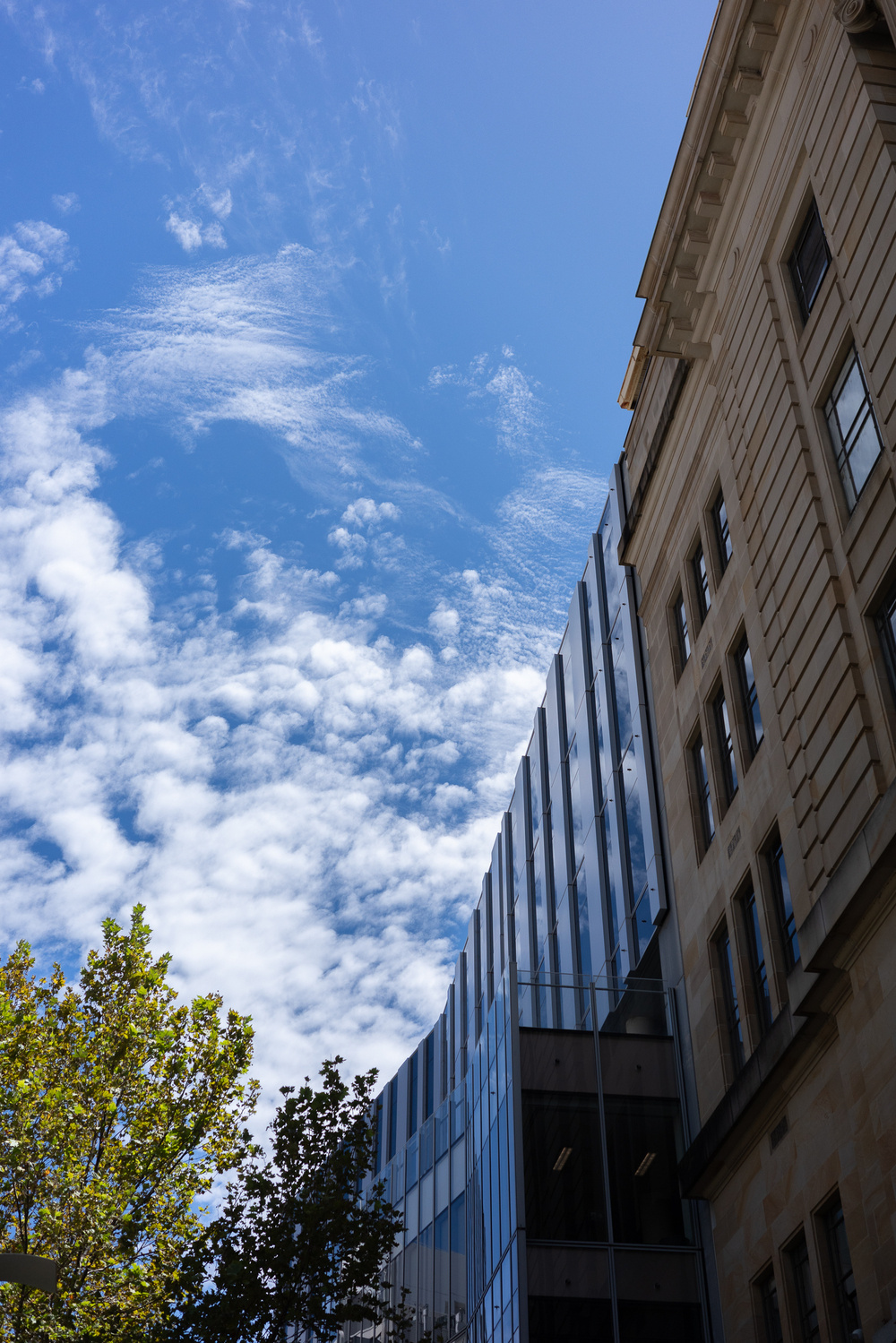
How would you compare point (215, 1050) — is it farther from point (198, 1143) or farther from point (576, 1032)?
point (576, 1032)

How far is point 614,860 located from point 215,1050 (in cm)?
983

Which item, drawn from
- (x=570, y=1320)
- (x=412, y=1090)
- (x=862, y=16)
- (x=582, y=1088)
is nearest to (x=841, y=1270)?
(x=570, y=1320)

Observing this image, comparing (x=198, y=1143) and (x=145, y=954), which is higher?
(x=145, y=954)

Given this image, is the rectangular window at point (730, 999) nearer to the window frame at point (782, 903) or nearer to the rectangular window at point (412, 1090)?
the window frame at point (782, 903)

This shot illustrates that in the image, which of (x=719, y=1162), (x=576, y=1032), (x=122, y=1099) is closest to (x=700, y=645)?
(x=576, y=1032)

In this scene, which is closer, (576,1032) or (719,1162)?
(719,1162)

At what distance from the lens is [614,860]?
27.7 meters

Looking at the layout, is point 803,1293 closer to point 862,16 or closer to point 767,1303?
point 767,1303

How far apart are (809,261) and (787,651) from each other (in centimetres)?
674

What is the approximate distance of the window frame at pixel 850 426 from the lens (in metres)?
17.2

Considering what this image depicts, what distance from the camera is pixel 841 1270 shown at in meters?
15.8

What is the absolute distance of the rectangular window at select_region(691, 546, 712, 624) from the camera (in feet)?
81.6

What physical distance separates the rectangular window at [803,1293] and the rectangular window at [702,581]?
1184 centimetres

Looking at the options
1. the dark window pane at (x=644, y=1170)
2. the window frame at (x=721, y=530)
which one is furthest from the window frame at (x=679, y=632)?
the dark window pane at (x=644, y=1170)
